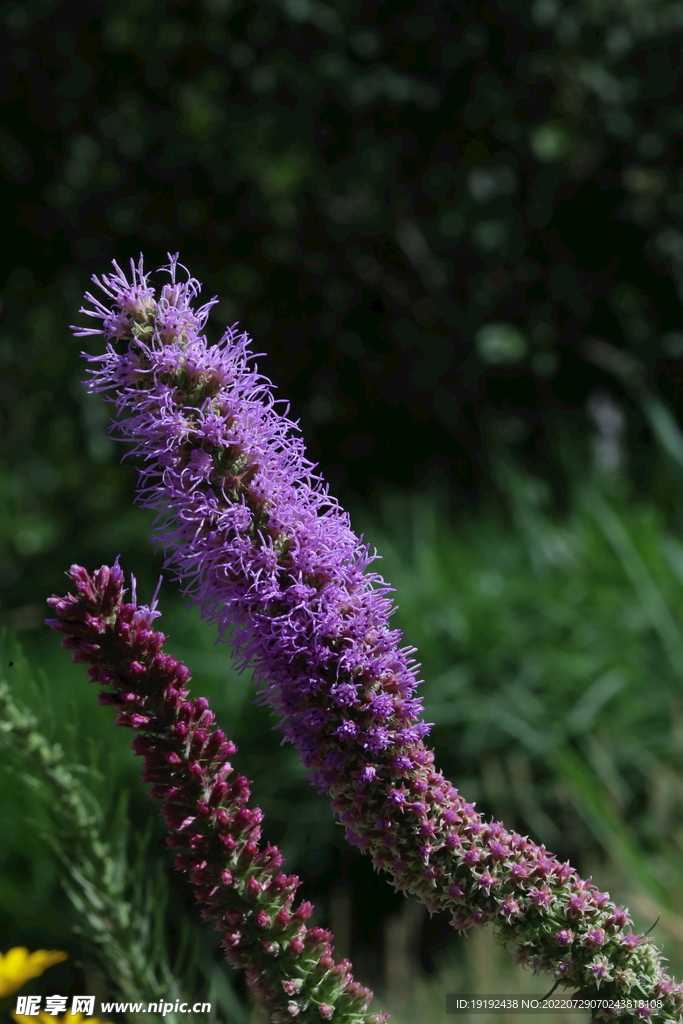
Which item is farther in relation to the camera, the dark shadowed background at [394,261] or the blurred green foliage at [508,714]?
the dark shadowed background at [394,261]

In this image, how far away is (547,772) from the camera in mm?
4973

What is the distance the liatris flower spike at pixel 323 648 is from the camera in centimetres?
118

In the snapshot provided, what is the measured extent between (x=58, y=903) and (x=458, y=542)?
3.13 metres

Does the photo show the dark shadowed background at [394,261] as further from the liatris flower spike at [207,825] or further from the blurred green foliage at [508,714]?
the liatris flower spike at [207,825]

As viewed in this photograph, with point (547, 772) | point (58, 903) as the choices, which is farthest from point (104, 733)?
point (547, 772)

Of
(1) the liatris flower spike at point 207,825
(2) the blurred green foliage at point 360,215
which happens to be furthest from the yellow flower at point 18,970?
(2) the blurred green foliage at point 360,215

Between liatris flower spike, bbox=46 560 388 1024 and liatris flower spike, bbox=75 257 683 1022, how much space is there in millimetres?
101

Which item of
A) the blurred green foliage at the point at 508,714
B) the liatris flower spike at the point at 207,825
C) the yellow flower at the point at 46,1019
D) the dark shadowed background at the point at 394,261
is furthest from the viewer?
the dark shadowed background at the point at 394,261

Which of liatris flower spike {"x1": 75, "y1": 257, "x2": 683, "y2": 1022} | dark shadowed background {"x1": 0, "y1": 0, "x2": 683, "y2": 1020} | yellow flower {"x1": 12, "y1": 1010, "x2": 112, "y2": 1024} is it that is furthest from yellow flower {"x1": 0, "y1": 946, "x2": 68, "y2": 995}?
dark shadowed background {"x1": 0, "y1": 0, "x2": 683, "y2": 1020}

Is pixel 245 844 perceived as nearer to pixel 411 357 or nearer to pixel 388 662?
pixel 388 662

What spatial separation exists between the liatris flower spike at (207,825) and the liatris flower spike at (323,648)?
0.10m

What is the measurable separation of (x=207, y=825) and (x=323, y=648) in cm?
24

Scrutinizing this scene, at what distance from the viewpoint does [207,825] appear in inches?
46.5

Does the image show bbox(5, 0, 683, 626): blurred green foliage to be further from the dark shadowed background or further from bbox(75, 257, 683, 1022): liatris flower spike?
bbox(75, 257, 683, 1022): liatris flower spike
